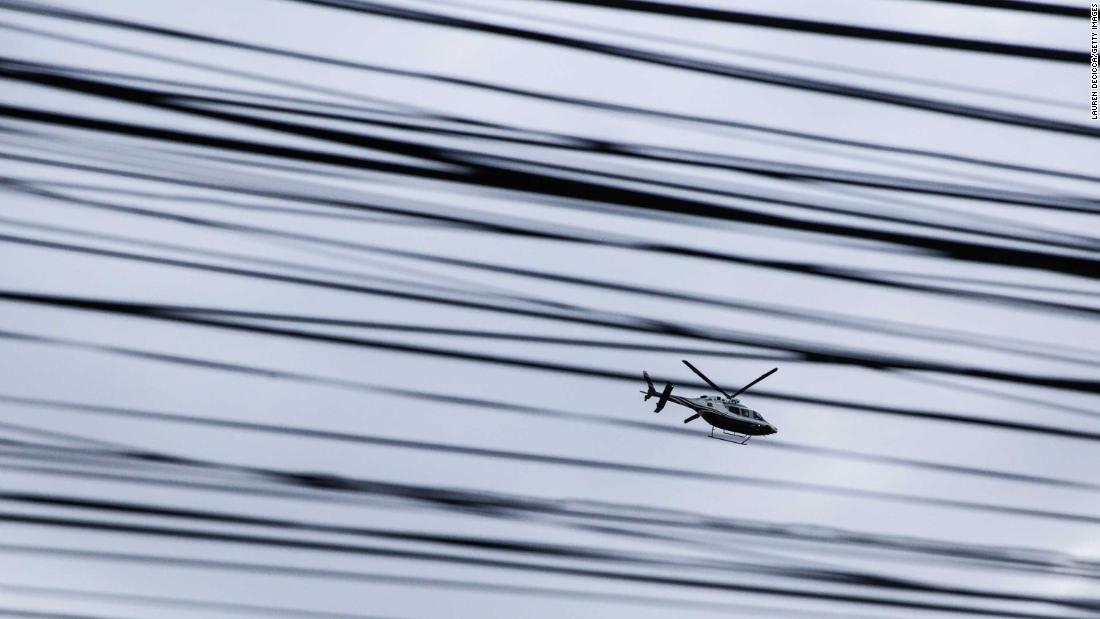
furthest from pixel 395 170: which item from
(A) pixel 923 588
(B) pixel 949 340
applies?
(A) pixel 923 588

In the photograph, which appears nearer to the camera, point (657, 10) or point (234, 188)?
point (657, 10)

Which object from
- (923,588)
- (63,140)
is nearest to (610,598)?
(923,588)

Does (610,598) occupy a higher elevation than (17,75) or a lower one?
lower

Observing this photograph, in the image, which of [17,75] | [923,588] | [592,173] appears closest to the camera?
[17,75]

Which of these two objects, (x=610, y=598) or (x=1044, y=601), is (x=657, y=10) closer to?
(x=610, y=598)

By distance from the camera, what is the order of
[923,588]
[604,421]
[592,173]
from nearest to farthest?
[592,173], [604,421], [923,588]

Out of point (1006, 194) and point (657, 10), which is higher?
point (657, 10)

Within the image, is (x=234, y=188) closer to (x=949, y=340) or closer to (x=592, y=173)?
(x=592, y=173)

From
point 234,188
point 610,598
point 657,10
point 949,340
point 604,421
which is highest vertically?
point 657,10

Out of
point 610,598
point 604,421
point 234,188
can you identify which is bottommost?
point 610,598
